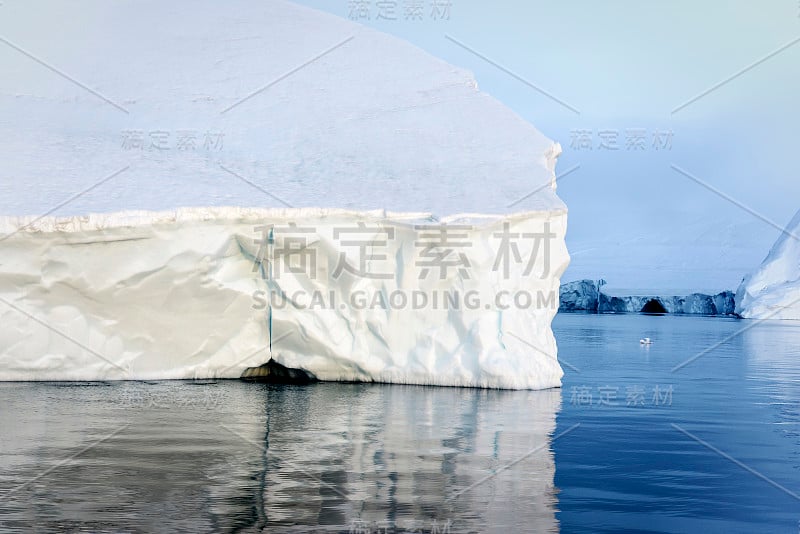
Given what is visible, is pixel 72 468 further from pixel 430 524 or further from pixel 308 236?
pixel 308 236

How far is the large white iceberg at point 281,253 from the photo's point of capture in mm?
12953

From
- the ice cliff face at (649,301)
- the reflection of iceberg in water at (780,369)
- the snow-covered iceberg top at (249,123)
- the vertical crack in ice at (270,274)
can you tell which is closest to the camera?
the reflection of iceberg in water at (780,369)

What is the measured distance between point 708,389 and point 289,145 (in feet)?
26.7

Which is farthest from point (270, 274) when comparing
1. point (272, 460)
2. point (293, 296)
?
point (272, 460)

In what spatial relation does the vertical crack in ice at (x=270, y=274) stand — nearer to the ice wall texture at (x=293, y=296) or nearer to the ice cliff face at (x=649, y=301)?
the ice wall texture at (x=293, y=296)

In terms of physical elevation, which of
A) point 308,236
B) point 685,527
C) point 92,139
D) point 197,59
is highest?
point 197,59

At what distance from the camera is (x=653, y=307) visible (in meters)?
70.4

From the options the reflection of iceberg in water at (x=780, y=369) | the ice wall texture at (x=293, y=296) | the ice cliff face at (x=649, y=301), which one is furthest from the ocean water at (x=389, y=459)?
the ice cliff face at (x=649, y=301)

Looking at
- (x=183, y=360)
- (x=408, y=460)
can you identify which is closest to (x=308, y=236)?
(x=183, y=360)

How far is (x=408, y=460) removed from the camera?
307 inches

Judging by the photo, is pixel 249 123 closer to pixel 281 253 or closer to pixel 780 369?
pixel 281 253

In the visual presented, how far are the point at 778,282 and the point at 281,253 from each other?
48108 mm

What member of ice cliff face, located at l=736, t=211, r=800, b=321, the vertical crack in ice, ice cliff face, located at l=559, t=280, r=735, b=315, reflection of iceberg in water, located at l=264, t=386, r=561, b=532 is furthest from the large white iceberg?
ice cliff face, located at l=559, t=280, r=735, b=315

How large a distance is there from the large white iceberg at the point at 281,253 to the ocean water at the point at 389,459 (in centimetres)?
58
